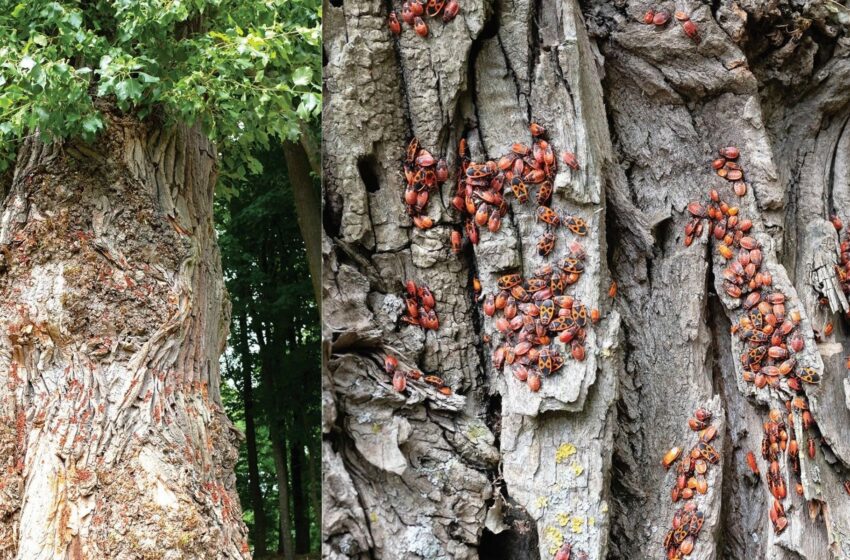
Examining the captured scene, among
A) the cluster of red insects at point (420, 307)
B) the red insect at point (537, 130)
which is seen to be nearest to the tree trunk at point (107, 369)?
the cluster of red insects at point (420, 307)

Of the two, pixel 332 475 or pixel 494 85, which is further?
pixel 494 85

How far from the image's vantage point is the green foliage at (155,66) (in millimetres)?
4625

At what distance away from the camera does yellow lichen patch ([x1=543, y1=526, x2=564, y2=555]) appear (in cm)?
166

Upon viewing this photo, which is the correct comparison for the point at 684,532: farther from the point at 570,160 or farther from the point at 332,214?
the point at 332,214

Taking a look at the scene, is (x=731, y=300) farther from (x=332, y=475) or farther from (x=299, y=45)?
(x=299, y=45)

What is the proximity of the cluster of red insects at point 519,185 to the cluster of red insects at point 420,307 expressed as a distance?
0.55 feet

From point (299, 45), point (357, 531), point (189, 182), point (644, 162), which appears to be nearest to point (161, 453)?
point (189, 182)

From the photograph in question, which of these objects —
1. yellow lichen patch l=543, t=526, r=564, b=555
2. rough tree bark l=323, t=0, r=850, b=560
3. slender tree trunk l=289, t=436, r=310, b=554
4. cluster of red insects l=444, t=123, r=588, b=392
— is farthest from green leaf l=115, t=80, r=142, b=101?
slender tree trunk l=289, t=436, r=310, b=554

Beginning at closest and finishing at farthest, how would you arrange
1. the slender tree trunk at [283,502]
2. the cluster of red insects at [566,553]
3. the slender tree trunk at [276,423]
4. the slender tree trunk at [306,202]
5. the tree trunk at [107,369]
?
the cluster of red insects at [566,553], the tree trunk at [107,369], the slender tree trunk at [306,202], the slender tree trunk at [283,502], the slender tree trunk at [276,423]

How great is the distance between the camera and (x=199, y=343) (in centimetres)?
591

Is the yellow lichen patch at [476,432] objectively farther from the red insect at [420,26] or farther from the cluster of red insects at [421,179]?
the red insect at [420,26]

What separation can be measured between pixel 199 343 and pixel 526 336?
4.68 meters

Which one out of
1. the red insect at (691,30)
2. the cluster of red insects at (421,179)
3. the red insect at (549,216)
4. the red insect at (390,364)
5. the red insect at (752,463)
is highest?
the red insect at (691,30)

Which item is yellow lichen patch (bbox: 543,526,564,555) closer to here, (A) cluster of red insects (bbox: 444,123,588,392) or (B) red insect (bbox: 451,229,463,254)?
(A) cluster of red insects (bbox: 444,123,588,392)
